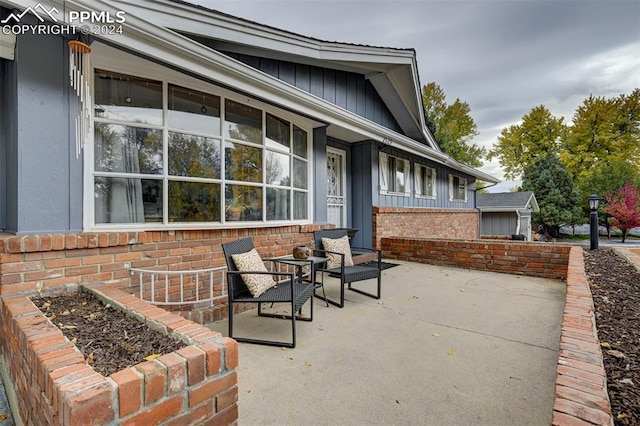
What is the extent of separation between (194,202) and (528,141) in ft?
99.4

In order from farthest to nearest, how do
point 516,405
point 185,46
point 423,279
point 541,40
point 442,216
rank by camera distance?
point 442,216 < point 541,40 < point 423,279 < point 185,46 < point 516,405

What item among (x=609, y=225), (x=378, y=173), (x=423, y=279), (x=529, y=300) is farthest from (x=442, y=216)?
(x=609, y=225)

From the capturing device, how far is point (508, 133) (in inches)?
1062

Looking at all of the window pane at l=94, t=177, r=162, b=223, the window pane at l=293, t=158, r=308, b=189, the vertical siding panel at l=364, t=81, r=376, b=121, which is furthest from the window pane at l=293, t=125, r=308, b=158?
the window pane at l=94, t=177, r=162, b=223

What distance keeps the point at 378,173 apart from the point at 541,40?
263 inches

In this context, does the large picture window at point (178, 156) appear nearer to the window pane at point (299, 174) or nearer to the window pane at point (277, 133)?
the window pane at point (277, 133)

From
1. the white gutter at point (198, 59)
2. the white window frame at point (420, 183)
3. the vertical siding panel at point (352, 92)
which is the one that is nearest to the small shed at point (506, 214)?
the white window frame at point (420, 183)

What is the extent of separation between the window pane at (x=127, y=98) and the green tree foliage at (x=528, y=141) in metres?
28.9

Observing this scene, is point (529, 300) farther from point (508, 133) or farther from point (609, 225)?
point (508, 133)

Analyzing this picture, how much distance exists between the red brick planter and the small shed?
1776cm

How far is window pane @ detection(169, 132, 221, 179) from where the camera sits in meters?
3.62

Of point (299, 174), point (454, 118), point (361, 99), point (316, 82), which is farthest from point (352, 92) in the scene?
point (454, 118)

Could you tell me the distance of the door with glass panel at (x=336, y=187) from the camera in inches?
283

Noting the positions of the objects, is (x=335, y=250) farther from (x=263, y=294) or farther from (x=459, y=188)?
(x=459, y=188)
